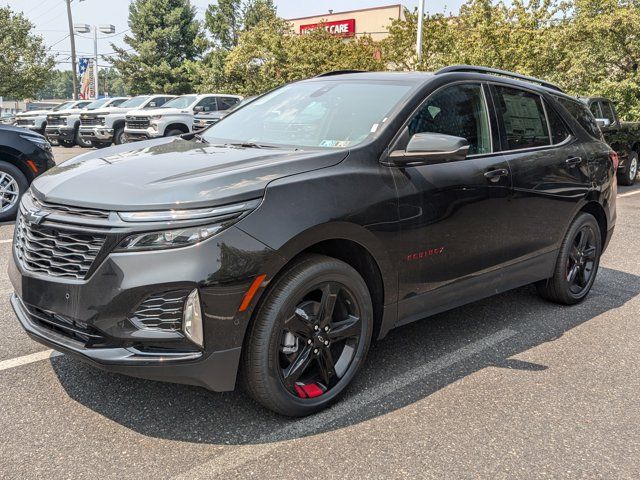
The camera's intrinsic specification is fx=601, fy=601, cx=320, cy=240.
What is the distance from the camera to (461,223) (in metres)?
3.62

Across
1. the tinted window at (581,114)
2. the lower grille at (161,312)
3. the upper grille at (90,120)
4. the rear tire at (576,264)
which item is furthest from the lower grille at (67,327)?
the upper grille at (90,120)

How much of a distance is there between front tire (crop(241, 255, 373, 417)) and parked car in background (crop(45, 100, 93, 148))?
22.1 meters

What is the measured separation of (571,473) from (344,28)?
1784 inches

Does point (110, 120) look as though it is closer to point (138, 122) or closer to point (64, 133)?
point (138, 122)

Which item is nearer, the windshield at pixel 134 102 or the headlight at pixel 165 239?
the headlight at pixel 165 239

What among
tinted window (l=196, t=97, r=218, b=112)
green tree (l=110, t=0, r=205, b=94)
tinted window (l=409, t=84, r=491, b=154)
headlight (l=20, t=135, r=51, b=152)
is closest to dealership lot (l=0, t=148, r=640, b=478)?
tinted window (l=409, t=84, r=491, b=154)

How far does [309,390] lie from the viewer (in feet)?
9.98

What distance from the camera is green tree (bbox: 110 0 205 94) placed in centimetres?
4819

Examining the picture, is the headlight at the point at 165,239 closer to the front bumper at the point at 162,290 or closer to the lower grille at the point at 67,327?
the front bumper at the point at 162,290

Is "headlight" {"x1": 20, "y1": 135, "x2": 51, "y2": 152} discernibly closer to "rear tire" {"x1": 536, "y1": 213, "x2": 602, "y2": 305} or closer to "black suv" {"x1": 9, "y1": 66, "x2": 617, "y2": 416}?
"black suv" {"x1": 9, "y1": 66, "x2": 617, "y2": 416}

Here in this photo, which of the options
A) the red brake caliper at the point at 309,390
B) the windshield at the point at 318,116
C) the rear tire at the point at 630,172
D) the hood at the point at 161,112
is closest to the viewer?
the red brake caliper at the point at 309,390

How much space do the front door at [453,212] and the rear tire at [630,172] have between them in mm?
11494

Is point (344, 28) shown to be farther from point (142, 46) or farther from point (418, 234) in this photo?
point (418, 234)

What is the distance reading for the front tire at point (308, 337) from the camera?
2767 millimetres
